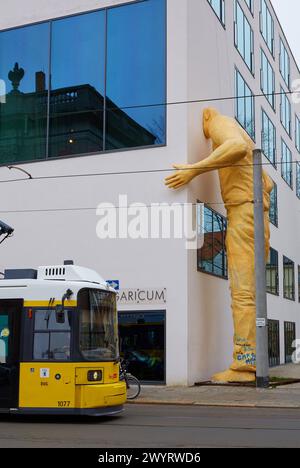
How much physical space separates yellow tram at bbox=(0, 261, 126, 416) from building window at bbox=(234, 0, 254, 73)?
68.9 feet

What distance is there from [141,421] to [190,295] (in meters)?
9.59

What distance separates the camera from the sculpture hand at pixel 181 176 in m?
23.2

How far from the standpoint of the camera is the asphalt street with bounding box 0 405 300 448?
10.5 meters

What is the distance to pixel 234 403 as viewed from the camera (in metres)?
17.9

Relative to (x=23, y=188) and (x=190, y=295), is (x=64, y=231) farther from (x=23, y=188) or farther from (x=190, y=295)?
(x=190, y=295)

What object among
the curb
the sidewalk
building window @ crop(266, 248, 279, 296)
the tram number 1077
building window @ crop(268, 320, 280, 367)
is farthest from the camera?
building window @ crop(266, 248, 279, 296)

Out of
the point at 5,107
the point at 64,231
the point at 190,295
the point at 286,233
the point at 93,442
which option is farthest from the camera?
the point at 286,233

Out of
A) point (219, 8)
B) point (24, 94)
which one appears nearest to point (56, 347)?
point (24, 94)

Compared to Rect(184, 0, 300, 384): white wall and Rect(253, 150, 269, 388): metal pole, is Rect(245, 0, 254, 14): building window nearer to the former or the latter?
Rect(184, 0, 300, 384): white wall

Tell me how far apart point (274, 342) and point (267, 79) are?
1503 cm

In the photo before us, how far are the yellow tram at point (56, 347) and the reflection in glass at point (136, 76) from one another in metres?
11.5

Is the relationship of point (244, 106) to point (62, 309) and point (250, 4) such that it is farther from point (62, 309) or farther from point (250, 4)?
point (62, 309)

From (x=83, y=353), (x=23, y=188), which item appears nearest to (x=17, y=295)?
(x=83, y=353)

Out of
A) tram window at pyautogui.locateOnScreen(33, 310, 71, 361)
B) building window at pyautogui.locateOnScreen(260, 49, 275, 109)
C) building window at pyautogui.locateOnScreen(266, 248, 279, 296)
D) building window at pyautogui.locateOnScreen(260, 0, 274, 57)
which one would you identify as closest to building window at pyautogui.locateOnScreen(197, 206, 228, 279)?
building window at pyautogui.locateOnScreen(266, 248, 279, 296)
